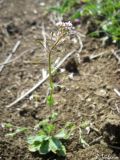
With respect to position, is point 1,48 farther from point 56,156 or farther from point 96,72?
point 56,156

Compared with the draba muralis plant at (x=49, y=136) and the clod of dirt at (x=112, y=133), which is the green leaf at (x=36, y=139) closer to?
the draba muralis plant at (x=49, y=136)

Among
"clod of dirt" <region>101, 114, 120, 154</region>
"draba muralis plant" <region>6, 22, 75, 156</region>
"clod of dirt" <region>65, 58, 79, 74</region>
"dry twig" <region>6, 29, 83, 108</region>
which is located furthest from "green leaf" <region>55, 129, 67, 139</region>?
"clod of dirt" <region>65, 58, 79, 74</region>

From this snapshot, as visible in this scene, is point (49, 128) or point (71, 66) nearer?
point (49, 128)

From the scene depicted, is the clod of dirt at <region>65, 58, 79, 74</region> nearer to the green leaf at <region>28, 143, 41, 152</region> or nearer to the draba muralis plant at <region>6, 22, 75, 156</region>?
the draba muralis plant at <region>6, 22, 75, 156</region>

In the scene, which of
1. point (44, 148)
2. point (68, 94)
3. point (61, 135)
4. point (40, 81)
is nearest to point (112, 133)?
point (61, 135)

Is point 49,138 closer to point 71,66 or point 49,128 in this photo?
point 49,128

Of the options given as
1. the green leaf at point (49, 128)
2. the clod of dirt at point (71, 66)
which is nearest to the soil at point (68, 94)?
the clod of dirt at point (71, 66)

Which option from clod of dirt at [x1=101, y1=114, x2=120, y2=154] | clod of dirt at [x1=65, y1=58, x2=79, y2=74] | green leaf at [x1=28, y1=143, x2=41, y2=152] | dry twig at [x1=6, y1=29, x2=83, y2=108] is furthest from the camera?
clod of dirt at [x1=65, y1=58, x2=79, y2=74]

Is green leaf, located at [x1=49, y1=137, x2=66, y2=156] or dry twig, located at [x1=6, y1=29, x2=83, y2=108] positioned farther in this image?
dry twig, located at [x1=6, y1=29, x2=83, y2=108]
